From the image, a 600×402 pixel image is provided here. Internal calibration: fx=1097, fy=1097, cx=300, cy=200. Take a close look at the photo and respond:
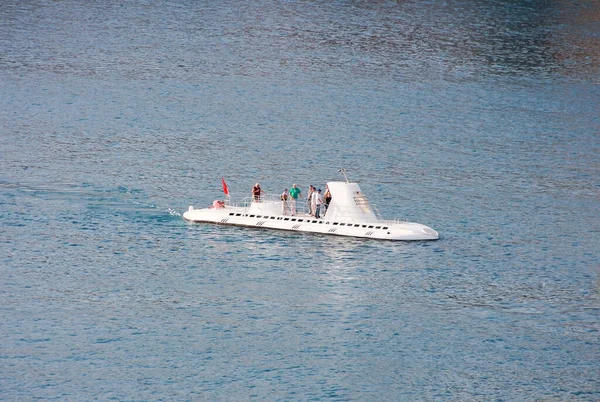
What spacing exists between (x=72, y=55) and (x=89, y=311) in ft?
237

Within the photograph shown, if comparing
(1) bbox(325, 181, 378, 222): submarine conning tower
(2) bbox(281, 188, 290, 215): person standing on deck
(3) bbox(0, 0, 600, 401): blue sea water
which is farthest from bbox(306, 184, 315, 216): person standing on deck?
(3) bbox(0, 0, 600, 401): blue sea water

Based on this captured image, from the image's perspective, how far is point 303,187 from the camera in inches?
3406

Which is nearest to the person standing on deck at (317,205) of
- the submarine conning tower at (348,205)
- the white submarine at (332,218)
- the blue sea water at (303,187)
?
the white submarine at (332,218)

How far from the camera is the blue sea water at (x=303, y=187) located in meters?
54.9

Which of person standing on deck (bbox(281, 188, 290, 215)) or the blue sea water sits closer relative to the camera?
the blue sea water

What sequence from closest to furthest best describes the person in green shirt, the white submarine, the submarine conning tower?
the white submarine, the submarine conning tower, the person in green shirt

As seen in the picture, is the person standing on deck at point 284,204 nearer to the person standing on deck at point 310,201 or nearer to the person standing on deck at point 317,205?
the person standing on deck at point 310,201

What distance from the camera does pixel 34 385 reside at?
2050 inches

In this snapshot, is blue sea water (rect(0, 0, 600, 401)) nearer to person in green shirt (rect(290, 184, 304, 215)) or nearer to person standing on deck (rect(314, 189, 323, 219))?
person standing on deck (rect(314, 189, 323, 219))

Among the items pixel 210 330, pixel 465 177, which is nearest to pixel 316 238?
pixel 210 330

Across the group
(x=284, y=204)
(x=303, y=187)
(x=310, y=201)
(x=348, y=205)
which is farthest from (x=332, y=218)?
(x=303, y=187)

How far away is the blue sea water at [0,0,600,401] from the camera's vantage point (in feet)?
180

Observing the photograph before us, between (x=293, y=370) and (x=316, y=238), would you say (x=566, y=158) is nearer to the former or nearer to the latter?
(x=316, y=238)

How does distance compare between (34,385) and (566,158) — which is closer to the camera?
(34,385)
